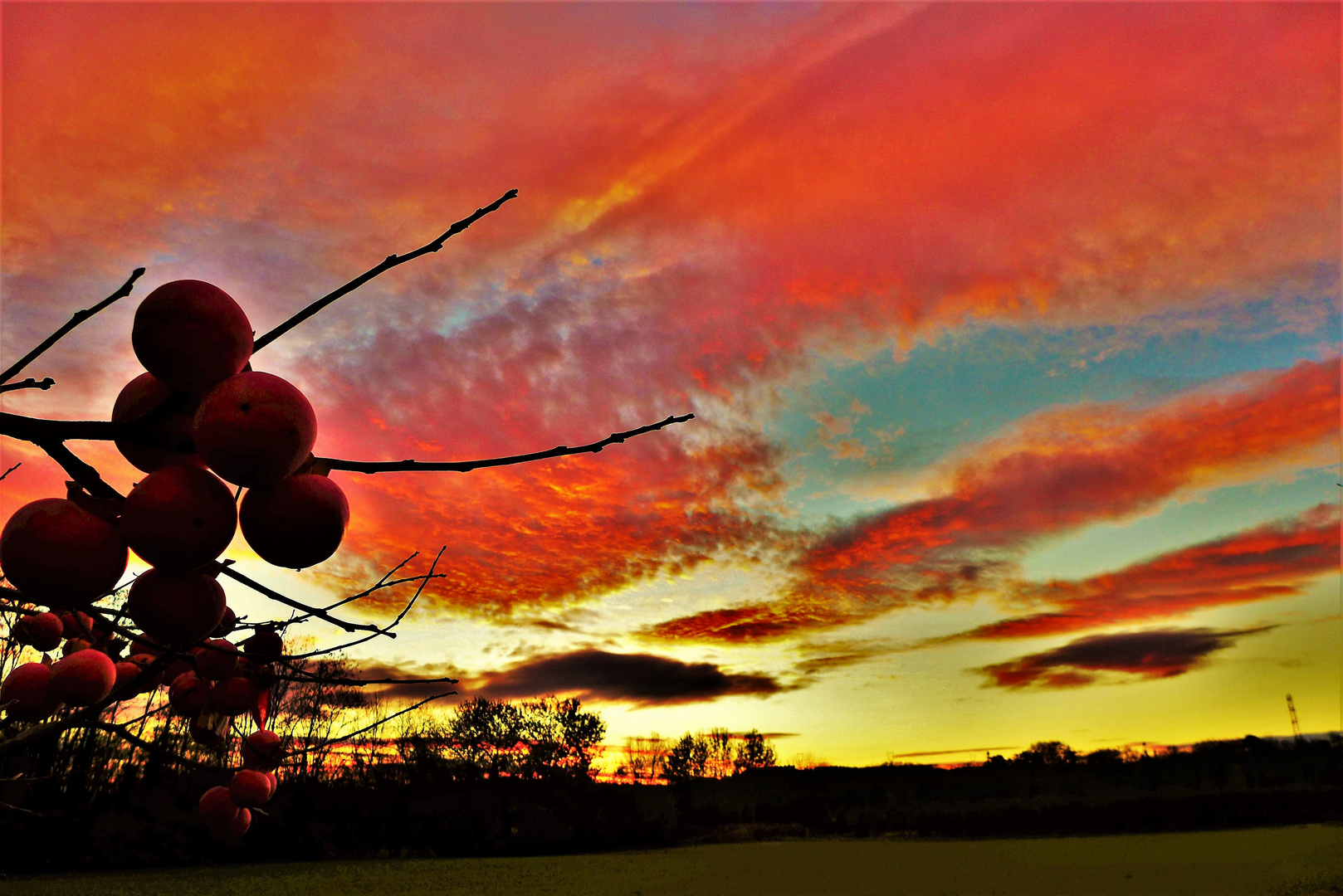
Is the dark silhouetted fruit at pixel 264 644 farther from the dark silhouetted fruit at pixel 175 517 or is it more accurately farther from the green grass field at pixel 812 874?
the green grass field at pixel 812 874

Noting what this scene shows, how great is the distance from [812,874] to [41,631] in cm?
1589

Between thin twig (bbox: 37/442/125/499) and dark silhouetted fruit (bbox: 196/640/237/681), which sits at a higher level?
thin twig (bbox: 37/442/125/499)

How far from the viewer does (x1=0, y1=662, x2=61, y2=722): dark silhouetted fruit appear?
148 cm

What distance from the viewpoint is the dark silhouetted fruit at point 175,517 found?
0.63 metres

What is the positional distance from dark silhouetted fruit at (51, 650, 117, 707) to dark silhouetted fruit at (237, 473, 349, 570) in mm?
1103

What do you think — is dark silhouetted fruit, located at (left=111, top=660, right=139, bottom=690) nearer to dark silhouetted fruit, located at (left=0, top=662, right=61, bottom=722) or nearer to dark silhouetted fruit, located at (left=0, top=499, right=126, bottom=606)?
dark silhouetted fruit, located at (left=0, top=662, right=61, bottom=722)

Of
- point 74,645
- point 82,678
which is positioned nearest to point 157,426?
point 82,678

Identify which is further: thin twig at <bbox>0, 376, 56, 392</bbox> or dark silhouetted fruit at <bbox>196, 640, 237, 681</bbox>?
dark silhouetted fruit at <bbox>196, 640, 237, 681</bbox>

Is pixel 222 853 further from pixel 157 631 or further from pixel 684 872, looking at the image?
pixel 157 631

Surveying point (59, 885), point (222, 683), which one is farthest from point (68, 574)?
point (59, 885)

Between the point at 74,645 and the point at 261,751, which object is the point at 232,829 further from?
the point at 74,645

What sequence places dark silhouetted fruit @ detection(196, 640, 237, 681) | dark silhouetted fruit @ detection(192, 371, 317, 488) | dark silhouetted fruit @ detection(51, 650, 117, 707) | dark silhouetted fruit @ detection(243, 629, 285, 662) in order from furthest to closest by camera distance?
1. dark silhouetted fruit @ detection(243, 629, 285, 662)
2. dark silhouetted fruit @ detection(196, 640, 237, 681)
3. dark silhouetted fruit @ detection(51, 650, 117, 707)
4. dark silhouetted fruit @ detection(192, 371, 317, 488)

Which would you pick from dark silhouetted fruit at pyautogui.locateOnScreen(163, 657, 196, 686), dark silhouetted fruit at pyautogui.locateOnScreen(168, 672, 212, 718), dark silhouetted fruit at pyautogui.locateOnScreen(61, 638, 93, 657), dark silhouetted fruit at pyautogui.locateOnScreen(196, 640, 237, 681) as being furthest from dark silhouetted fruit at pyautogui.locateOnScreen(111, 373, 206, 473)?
dark silhouetted fruit at pyautogui.locateOnScreen(61, 638, 93, 657)

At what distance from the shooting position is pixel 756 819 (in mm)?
30484
